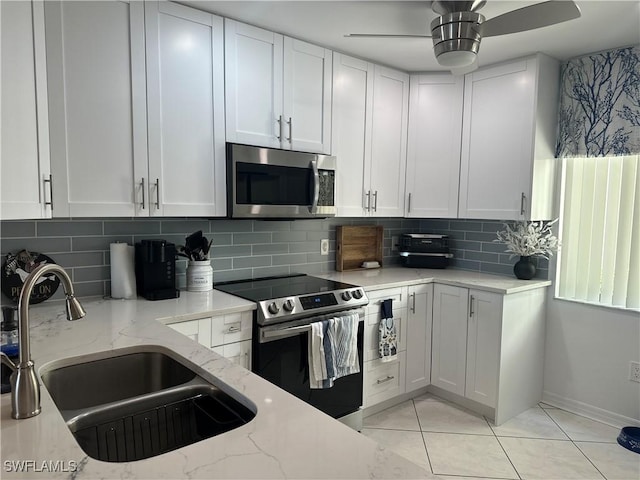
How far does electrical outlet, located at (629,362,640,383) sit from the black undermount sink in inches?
111

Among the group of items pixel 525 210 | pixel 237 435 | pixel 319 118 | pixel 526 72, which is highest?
pixel 526 72

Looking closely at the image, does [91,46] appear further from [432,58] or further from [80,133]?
[432,58]

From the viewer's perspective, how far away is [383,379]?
2969 millimetres

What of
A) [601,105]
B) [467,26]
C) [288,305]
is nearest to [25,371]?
[288,305]

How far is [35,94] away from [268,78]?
1240mm

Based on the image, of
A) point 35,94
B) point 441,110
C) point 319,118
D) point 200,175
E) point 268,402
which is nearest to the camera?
point 268,402

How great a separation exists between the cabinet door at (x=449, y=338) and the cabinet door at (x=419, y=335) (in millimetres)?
41

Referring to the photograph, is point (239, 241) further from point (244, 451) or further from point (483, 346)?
point (244, 451)

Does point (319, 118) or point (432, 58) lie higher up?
point (432, 58)

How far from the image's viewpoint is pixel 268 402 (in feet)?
3.57

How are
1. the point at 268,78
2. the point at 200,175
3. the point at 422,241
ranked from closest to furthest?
1. the point at 200,175
2. the point at 268,78
3. the point at 422,241

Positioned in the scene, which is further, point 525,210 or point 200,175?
point 525,210

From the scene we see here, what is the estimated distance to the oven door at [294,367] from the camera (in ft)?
7.39

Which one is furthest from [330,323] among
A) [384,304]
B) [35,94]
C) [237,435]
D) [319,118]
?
[35,94]
